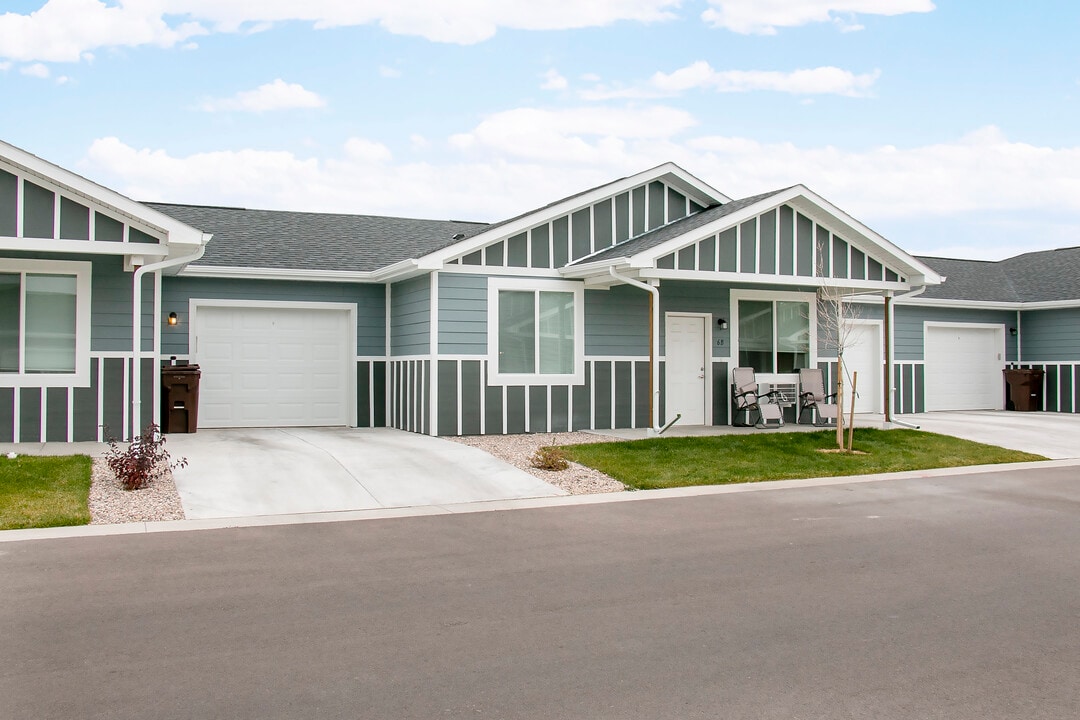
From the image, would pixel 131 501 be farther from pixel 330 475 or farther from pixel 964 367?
pixel 964 367

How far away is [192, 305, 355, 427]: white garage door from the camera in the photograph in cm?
1605

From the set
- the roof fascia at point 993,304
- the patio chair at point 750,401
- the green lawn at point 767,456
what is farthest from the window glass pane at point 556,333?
the roof fascia at point 993,304

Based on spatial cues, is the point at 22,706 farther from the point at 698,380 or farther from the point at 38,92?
the point at 38,92

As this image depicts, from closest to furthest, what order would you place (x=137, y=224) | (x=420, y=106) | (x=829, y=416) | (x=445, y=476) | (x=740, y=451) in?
(x=445, y=476), (x=137, y=224), (x=740, y=451), (x=829, y=416), (x=420, y=106)

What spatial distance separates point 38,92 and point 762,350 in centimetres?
1713

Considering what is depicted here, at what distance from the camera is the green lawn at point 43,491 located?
8.77 meters

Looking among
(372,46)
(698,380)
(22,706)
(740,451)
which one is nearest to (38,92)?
(372,46)

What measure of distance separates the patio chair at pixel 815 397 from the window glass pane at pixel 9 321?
12.5 meters

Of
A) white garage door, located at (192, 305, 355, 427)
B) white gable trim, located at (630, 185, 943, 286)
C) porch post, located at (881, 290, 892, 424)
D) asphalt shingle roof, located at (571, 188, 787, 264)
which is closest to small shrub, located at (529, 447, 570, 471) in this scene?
white gable trim, located at (630, 185, 943, 286)

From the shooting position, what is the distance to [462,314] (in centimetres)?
1484

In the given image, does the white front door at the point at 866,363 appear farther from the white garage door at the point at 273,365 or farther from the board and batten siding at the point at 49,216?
the board and batten siding at the point at 49,216

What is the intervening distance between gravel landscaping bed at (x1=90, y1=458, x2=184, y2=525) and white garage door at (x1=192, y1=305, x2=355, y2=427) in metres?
5.29

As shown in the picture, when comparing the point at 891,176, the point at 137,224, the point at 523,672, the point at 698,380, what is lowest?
the point at 523,672

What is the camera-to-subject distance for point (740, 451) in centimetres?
1376
